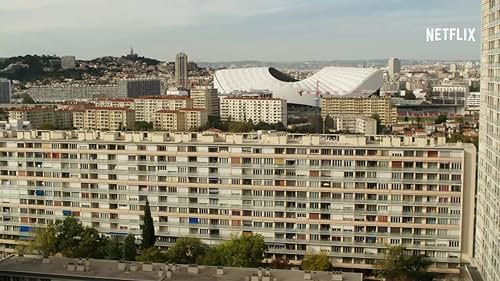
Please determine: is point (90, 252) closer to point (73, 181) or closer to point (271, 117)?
point (73, 181)

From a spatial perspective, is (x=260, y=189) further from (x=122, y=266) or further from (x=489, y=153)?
(x=489, y=153)

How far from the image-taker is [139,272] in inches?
525

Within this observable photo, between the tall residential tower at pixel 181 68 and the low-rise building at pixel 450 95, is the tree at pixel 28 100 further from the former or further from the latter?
the low-rise building at pixel 450 95

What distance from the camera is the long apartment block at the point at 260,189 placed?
17.8 metres

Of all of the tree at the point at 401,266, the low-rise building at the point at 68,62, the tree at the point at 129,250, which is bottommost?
the tree at the point at 401,266

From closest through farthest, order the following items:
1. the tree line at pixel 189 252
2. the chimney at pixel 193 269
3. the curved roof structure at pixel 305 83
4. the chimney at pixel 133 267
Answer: the chimney at pixel 193 269, the chimney at pixel 133 267, the tree line at pixel 189 252, the curved roof structure at pixel 305 83

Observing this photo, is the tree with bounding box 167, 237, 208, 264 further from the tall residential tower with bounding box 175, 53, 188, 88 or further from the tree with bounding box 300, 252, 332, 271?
the tall residential tower with bounding box 175, 53, 188, 88

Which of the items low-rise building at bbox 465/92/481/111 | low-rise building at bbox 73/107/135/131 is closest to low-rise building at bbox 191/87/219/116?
low-rise building at bbox 73/107/135/131

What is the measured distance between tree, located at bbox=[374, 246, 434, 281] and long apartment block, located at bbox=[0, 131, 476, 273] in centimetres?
124

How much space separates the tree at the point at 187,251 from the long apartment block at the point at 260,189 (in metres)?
1.92

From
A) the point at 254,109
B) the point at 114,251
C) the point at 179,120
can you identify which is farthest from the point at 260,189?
the point at 254,109

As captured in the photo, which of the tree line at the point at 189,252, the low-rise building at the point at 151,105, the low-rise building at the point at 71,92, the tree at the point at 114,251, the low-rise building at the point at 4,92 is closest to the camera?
the tree line at the point at 189,252

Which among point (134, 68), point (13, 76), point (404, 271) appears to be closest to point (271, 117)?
point (404, 271)

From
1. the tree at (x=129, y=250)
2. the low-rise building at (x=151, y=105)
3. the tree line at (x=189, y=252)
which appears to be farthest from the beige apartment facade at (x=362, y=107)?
the tree at (x=129, y=250)
